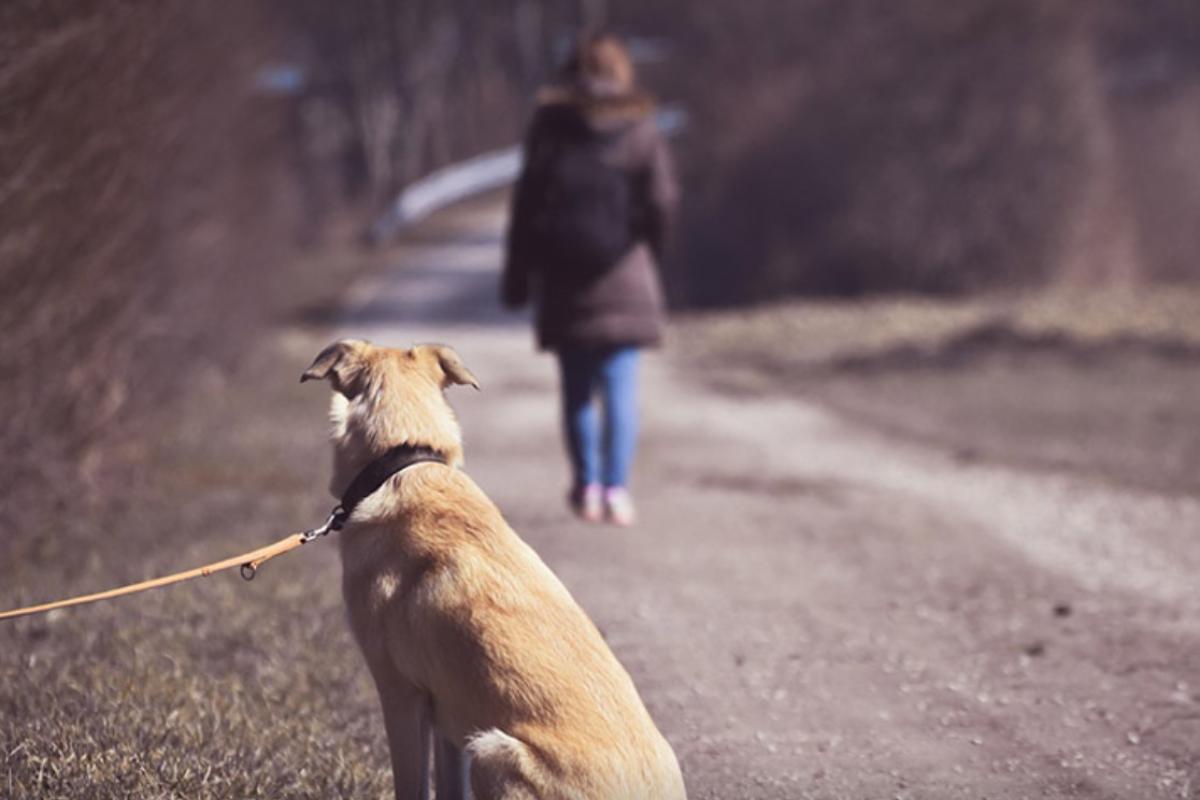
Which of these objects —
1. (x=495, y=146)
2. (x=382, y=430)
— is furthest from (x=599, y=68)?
(x=495, y=146)

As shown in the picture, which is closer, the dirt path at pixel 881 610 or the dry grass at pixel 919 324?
the dirt path at pixel 881 610

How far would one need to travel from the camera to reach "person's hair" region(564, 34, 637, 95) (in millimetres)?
7555

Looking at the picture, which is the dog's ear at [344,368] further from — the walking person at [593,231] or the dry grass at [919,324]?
→ the dry grass at [919,324]

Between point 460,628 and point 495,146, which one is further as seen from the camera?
point 495,146

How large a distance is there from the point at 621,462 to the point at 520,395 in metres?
6.23

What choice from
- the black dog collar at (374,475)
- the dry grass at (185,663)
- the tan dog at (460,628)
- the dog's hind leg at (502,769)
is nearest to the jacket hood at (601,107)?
the dry grass at (185,663)

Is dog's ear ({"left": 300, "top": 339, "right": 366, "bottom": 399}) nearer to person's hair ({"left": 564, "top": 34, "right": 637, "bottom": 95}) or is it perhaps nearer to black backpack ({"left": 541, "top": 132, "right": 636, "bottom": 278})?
black backpack ({"left": 541, "top": 132, "right": 636, "bottom": 278})

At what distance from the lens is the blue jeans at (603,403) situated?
768 centimetres

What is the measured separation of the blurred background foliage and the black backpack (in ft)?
7.52

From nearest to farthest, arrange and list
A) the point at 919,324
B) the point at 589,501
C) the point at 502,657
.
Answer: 1. the point at 502,657
2. the point at 589,501
3. the point at 919,324

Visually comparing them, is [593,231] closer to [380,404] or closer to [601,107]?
[601,107]

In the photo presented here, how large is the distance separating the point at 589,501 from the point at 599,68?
7.13 feet

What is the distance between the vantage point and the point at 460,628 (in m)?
3.57

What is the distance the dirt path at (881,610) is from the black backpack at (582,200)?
1.45 metres
